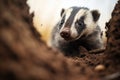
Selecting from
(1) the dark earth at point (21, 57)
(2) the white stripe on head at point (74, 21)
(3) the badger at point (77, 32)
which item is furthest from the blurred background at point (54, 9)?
(1) the dark earth at point (21, 57)

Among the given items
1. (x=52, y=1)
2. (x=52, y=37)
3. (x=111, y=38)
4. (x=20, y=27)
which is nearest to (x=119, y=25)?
(x=111, y=38)

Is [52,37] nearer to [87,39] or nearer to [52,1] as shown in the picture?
[87,39]

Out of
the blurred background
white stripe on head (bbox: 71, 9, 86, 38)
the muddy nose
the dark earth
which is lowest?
the dark earth

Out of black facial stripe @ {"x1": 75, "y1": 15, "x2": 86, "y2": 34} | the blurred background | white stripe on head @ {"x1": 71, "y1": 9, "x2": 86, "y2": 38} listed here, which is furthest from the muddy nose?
the blurred background

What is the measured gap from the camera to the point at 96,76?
1.15m

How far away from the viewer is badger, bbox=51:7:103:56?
Result: 10.9ft

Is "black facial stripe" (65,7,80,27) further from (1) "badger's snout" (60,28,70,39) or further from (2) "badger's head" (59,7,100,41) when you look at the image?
(1) "badger's snout" (60,28,70,39)

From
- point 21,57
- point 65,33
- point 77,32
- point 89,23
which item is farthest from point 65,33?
point 21,57

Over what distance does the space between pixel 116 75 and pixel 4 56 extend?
0.55 metres

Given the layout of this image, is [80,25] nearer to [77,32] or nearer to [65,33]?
[77,32]

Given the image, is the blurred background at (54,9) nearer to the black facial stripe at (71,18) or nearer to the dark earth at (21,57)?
the black facial stripe at (71,18)

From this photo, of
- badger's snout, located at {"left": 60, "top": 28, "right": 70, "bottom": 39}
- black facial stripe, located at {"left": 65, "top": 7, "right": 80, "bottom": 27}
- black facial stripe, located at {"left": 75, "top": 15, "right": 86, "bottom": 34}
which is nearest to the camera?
badger's snout, located at {"left": 60, "top": 28, "right": 70, "bottom": 39}

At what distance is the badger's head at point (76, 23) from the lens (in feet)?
10.3

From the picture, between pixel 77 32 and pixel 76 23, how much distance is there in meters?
0.12
